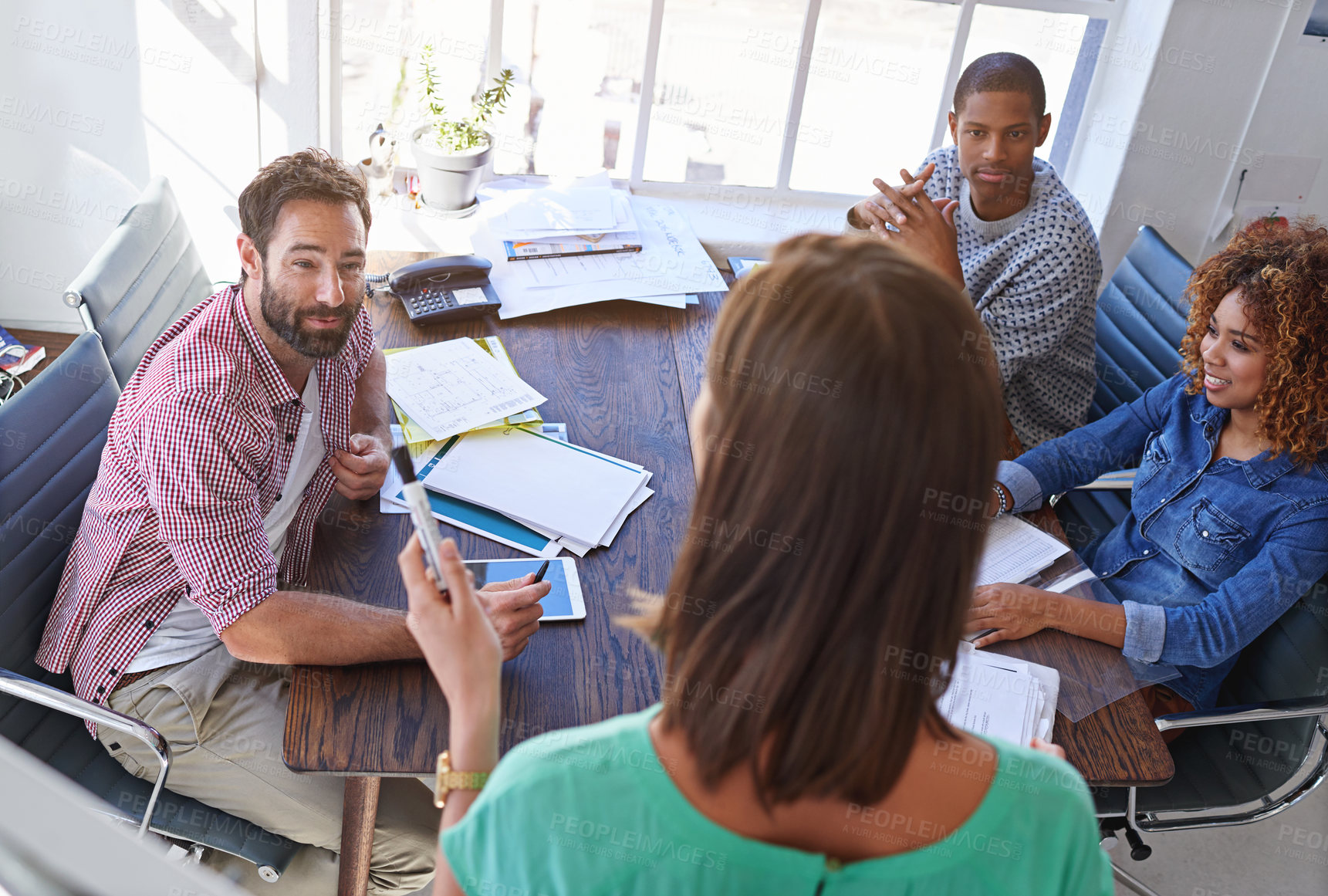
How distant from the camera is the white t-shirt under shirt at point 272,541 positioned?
155 cm

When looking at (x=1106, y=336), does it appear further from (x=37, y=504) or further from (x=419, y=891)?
(x=37, y=504)

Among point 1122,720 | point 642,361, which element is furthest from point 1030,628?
point 642,361

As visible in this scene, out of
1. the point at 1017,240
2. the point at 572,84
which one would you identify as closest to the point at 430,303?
the point at 572,84

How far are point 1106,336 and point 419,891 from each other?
197 centimetres

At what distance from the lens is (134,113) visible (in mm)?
2711

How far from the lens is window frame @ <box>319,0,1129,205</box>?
8.68 ft

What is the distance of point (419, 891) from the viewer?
1947 mm

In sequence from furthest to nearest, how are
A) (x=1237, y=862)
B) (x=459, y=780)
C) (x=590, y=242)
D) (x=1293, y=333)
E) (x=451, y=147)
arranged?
(x=451, y=147) < (x=590, y=242) < (x=1237, y=862) < (x=1293, y=333) < (x=459, y=780)

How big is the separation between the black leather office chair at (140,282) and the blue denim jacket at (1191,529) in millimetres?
1626

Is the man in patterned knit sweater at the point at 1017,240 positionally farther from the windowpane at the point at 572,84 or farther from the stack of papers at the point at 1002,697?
the windowpane at the point at 572,84

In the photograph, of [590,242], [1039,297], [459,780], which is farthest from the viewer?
[590,242]

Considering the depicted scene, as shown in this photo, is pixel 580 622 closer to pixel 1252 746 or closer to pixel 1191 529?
pixel 1191 529

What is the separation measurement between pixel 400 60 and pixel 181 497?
1723 mm

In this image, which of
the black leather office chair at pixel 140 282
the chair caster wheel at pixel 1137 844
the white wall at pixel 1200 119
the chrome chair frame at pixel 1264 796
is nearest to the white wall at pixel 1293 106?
the white wall at pixel 1200 119
